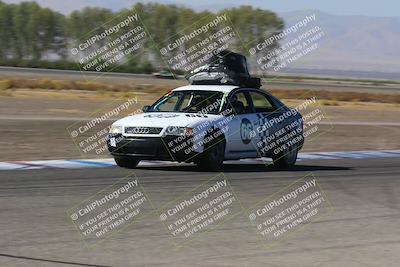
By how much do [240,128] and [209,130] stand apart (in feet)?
3.11

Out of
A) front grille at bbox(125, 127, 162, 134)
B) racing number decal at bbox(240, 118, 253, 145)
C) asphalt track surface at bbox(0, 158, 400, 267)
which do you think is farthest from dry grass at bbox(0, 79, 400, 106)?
asphalt track surface at bbox(0, 158, 400, 267)

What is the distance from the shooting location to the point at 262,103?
15.7 m

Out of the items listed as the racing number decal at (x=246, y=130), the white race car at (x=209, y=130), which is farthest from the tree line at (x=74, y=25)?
the racing number decal at (x=246, y=130)

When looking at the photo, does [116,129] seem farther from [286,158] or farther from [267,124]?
[286,158]

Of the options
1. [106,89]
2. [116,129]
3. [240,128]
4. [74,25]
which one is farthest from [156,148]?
[74,25]

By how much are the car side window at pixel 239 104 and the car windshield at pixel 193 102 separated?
9.3 inches

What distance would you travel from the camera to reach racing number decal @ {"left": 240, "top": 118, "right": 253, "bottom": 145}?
14.2 m

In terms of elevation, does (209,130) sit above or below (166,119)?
below

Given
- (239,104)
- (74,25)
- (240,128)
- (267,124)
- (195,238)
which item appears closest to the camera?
(195,238)

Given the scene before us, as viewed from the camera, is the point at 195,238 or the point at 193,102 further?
the point at 193,102

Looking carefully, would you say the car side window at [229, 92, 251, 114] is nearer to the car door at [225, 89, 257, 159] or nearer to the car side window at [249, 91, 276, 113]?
the car door at [225, 89, 257, 159]

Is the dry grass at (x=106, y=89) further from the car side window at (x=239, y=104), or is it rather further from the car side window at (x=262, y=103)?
the car side window at (x=239, y=104)

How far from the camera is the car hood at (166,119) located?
13141mm

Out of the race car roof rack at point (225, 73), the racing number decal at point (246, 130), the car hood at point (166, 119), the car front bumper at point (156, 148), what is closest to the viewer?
the car front bumper at point (156, 148)
